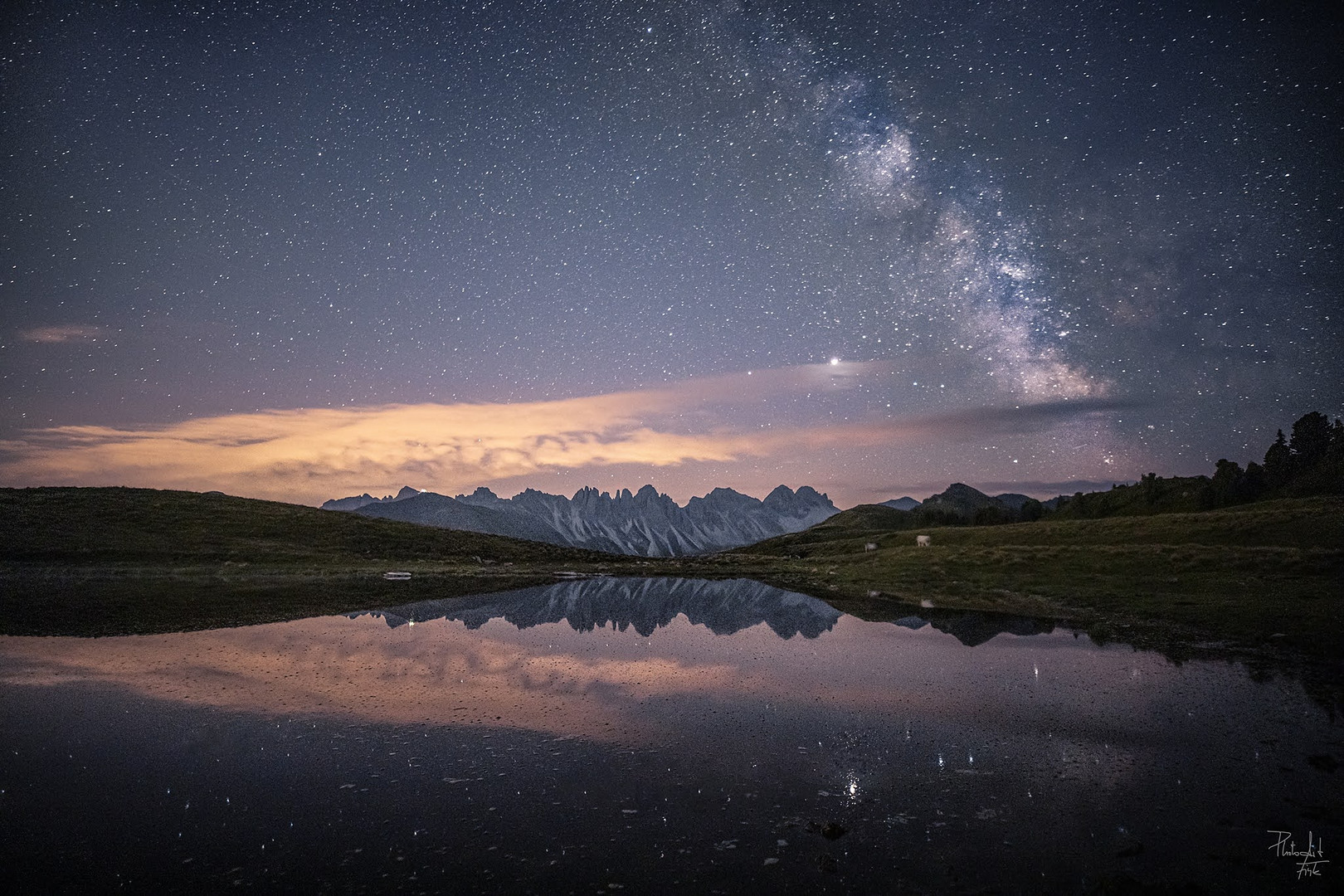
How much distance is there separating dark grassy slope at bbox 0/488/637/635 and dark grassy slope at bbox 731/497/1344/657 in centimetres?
3696

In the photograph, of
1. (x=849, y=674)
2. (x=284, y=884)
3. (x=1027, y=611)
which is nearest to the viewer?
(x=284, y=884)

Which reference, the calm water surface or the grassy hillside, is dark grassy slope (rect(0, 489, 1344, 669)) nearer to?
the grassy hillside

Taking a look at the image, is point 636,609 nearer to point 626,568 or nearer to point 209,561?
point 626,568

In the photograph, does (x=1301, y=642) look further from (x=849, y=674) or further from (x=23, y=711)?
(x=23, y=711)

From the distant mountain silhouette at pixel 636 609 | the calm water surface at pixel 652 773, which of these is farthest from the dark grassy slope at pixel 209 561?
the calm water surface at pixel 652 773

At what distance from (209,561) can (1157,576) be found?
94546 millimetres

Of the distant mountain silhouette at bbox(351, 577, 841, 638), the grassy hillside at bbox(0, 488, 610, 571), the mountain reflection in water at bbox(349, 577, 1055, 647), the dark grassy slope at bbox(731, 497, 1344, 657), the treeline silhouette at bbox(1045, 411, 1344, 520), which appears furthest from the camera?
the treeline silhouette at bbox(1045, 411, 1344, 520)

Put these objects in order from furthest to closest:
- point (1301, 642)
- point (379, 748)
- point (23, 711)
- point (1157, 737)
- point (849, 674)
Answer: point (1301, 642)
point (849, 674)
point (23, 711)
point (1157, 737)
point (379, 748)

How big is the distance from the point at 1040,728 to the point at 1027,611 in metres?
24.9

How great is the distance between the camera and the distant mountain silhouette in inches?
1323

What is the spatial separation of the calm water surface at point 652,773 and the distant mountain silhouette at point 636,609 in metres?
9.99

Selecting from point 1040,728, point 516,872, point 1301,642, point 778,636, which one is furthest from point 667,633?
point 1301,642

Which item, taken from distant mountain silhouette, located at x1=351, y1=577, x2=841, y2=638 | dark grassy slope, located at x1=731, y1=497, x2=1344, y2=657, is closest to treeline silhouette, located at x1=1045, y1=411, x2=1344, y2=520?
dark grassy slope, located at x1=731, y1=497, x2=1344, y2=657

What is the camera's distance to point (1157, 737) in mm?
14516
